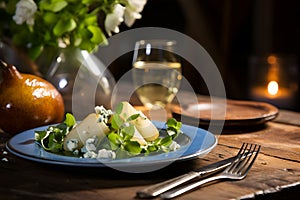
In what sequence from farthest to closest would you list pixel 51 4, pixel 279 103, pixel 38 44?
1. pixel 279 103
2. pixel 38 44
3. pixel 51 4

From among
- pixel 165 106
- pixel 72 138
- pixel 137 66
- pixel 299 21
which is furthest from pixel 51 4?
pixel 299 21

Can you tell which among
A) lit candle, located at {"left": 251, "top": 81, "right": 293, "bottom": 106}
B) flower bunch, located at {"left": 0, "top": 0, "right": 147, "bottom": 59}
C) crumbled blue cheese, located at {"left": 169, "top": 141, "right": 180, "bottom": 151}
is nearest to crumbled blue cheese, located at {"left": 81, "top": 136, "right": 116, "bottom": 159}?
crumbled blue cheese, located at {"left": 169, "top": 141, "right": 180, "bottom": 151}

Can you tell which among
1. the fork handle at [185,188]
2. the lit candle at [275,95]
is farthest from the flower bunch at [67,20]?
the lit candle at [275,95]

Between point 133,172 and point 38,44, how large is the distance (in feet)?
2.29

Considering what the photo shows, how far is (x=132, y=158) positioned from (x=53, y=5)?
0.60m

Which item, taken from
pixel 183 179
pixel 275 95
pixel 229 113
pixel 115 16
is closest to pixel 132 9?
pixel 115 16

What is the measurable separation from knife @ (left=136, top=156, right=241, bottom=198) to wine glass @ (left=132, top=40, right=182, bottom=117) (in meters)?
0.52

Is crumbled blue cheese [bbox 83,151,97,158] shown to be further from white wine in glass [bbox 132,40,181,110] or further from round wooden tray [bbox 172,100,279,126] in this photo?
white wine in glass [bbox 132,40,181,110]

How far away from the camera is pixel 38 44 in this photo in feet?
5.01

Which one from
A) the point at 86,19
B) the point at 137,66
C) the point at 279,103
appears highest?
the point at 86,19

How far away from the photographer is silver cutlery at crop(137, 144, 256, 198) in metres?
0.81

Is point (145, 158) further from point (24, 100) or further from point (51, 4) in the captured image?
point (51, 4)

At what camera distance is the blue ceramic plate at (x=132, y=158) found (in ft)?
2.94

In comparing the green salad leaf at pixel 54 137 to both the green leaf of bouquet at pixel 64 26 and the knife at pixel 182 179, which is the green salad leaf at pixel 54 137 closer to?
the knife at pixel 182 179
